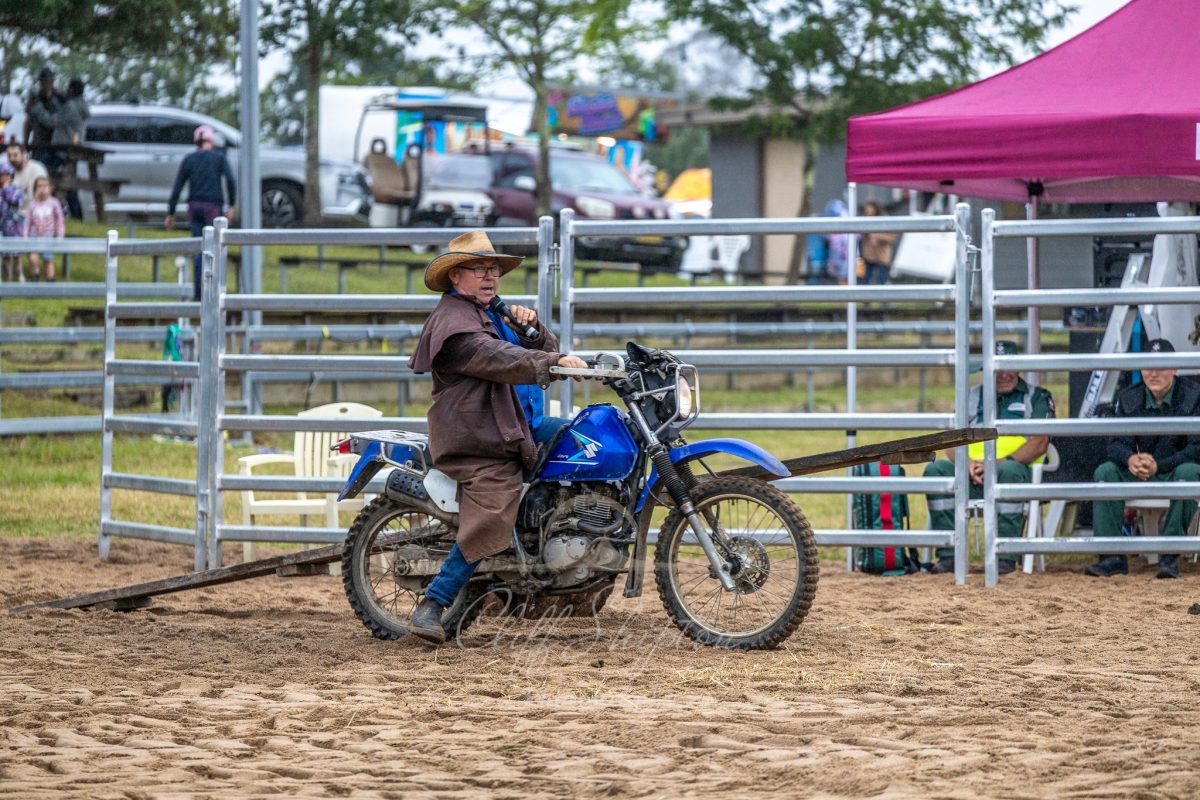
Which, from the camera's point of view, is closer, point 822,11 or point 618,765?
point 618,765

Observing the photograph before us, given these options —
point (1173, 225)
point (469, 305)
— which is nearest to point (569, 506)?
point (469, 305)

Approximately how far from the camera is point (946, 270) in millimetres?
28109

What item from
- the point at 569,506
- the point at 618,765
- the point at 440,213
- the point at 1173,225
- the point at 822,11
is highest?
the point at 822,11

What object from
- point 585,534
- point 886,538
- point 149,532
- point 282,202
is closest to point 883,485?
point 886,538

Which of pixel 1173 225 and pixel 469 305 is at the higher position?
pixel 1173 225

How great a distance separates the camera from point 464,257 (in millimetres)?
6996

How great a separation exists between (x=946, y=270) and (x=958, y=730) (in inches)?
924

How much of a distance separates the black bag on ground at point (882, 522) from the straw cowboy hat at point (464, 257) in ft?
10.1

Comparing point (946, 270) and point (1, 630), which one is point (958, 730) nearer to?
point (1, 630)

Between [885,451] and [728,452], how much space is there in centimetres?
67

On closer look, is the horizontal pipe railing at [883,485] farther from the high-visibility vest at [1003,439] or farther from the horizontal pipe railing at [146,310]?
the horizontal pipe railing at [146,310]

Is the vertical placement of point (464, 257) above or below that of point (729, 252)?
below

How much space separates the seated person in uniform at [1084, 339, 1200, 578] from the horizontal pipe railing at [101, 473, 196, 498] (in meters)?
4.89

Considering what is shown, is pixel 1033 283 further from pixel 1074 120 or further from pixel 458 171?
pixel 458 171
